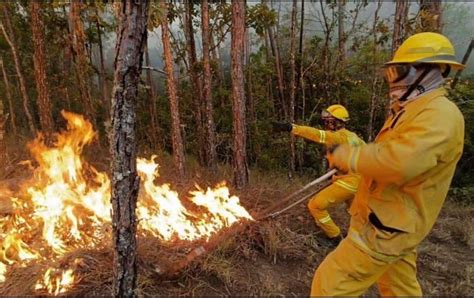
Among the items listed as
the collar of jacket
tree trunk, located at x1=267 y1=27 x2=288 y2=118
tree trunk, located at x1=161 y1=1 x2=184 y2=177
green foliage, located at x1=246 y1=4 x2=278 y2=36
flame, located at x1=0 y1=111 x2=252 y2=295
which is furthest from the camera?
tree trunk, located at x1=267 y1=27 x2=288 y2=118

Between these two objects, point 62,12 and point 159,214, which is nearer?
point 159,214

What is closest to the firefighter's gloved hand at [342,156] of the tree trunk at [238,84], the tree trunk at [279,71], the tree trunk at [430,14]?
the tree trunk at [238,84]

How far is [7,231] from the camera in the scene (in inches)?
173

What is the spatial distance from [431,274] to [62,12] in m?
11.7

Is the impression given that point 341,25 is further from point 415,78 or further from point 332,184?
point 415,78

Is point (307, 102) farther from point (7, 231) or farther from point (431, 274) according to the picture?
point (7, 231)

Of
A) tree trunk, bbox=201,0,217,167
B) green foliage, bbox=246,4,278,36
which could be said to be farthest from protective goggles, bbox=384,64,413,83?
green foliage, bbox=246,4,278,36

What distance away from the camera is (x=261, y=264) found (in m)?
4.33

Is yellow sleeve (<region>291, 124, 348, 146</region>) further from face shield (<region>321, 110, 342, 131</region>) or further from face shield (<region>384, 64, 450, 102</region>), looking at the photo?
face shield (<region>384, 64, 450, 102</region>)

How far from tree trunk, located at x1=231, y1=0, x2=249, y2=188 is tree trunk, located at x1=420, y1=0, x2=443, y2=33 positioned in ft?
13.0

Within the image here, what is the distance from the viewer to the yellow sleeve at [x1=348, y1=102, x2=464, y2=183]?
6.91 ft

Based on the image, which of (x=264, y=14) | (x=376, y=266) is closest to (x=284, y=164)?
(x=264, y=14)

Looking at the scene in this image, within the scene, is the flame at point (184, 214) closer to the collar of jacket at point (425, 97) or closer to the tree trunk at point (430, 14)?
the collar of jacket at point (425, 97)

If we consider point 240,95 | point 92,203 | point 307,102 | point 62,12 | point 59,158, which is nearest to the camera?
point 92,203
